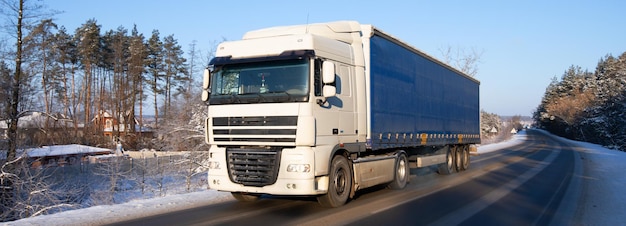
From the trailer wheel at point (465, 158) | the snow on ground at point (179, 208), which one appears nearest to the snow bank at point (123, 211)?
the snow on ground at point (179, 208)

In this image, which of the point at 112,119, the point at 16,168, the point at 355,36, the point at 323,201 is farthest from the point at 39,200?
the point at 112,119

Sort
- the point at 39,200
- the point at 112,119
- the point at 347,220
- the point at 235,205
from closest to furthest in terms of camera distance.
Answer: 1. the point at 347,220
2. the point at 235,205
3. the point at 39,200
4. the point at 112,119

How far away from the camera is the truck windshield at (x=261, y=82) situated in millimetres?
8773

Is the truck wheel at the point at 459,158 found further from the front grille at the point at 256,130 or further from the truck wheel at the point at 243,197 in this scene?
the front grille at the point at 256,130

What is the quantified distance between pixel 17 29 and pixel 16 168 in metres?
7.21

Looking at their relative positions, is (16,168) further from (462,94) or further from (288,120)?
(462,94)

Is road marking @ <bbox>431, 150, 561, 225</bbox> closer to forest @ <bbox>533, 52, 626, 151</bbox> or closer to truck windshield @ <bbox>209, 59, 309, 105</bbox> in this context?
truck windshield @ <bbox>209, 59, 309, 105</bbox>

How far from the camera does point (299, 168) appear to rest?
8617 millimetres

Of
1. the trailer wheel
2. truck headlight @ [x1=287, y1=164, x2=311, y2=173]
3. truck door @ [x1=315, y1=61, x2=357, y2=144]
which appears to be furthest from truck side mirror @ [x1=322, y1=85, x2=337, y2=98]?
the trailer wheel

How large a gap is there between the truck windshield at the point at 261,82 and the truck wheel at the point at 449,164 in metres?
9.89

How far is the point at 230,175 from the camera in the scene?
30.3ft

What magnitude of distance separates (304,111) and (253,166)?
144 cm

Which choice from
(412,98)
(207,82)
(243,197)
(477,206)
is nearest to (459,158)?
(412,98)

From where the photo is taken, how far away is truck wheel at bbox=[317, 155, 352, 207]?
9305 millimetres
